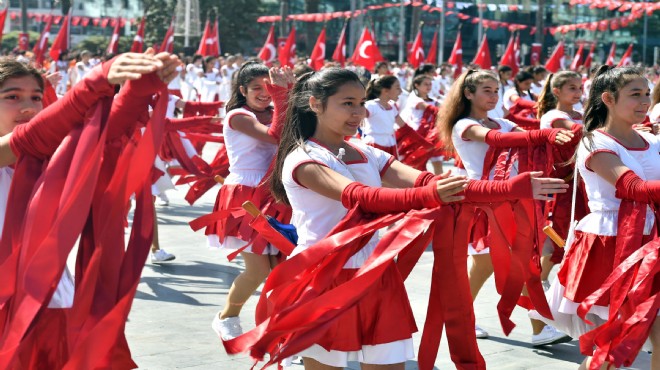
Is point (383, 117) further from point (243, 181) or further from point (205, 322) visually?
point (205, 322)

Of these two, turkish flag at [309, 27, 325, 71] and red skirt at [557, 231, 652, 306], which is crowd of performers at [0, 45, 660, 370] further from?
turkish flag at [309, 27, 325, 71]

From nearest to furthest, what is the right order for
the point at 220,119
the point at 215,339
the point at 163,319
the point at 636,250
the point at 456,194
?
1. the point at 456,194
2. the point at 636,250
3. the point at 215,339
4. the point at 163,319
5. the point at 220,119

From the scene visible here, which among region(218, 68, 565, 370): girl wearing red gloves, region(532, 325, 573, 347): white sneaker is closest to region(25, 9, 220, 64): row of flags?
region(532, 325, 573, 347): white sneaker

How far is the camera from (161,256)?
9.40 m

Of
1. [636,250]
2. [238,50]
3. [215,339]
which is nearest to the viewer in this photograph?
[636,250]

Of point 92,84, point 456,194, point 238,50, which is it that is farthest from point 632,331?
point 238,50

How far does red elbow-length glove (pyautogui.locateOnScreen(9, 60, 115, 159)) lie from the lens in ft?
10.8

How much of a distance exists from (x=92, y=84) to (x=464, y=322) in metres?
1.68

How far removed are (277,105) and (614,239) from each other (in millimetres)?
2168

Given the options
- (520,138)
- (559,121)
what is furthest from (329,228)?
(559,121)

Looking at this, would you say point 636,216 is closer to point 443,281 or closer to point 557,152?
point 443,281

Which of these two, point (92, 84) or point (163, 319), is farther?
point (163, 319)

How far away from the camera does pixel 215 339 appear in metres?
6.63

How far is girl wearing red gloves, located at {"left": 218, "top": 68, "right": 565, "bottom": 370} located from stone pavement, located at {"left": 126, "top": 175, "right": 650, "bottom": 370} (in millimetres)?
1802
